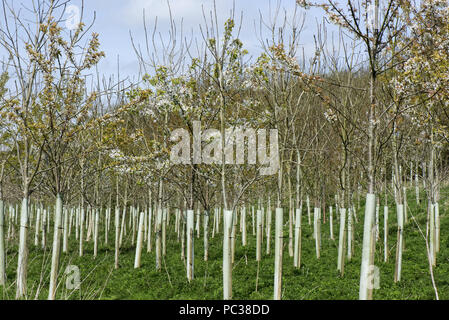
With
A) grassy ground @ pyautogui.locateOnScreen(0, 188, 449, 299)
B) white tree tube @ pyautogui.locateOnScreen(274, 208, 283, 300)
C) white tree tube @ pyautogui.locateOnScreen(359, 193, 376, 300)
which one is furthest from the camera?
grassy ground @ pyautogui.locateOnScreen(0, 188, 449, 299)

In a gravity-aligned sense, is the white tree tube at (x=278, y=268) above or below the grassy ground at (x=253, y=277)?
above

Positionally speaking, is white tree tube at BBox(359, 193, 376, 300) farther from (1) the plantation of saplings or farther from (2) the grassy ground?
(2) the grassy ground

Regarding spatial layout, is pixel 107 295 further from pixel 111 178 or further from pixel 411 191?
pixel 411 191

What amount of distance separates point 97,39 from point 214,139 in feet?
13.3

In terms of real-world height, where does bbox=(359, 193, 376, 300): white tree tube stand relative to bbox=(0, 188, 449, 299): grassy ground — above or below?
above

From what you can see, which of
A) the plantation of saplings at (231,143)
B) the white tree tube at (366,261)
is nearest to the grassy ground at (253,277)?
the plantation of saplings at (231,143)

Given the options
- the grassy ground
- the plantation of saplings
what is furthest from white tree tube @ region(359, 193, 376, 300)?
the grassy ground

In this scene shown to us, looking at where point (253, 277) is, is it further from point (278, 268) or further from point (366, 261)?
point (366, 261)

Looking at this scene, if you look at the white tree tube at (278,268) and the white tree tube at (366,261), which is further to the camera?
the white tree tube at (278,268)

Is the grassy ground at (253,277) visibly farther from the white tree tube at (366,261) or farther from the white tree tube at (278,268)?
the white tree tube at (366,261)

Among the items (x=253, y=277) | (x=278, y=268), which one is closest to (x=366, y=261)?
(x=278, y=268)

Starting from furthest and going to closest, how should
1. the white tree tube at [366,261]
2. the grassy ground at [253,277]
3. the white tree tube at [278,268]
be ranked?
the grassy ground at [253,277]
the white tree tube at [278,268]
the white tree tube at [366,261]

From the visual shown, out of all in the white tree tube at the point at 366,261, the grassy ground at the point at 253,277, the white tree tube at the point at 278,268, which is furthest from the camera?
the grassy ground at the point at 253,277
